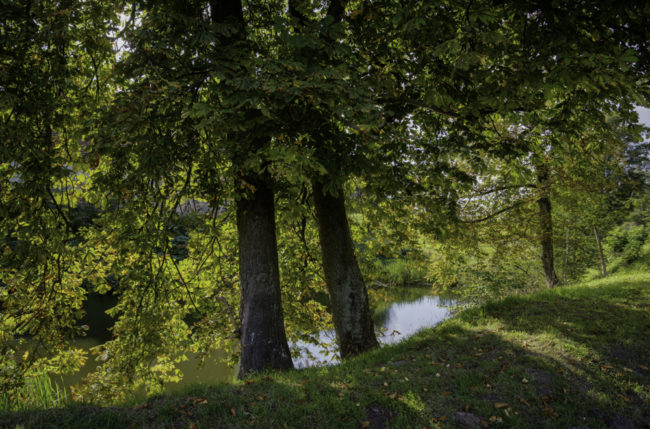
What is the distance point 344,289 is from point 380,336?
4315mm

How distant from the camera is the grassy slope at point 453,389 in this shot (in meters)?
3.41

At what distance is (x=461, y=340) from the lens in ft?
A: 18.4

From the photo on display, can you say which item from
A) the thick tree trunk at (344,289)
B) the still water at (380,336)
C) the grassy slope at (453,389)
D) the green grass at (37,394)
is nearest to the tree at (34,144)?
the green grass at (37,394)

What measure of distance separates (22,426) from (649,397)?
634 cm

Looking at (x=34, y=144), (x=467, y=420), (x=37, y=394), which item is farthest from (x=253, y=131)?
(x=37, y=394)

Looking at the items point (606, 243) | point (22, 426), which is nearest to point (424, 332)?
point (22, 426)

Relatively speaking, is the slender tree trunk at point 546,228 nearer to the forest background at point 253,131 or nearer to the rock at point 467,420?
the forest background at point 253,131

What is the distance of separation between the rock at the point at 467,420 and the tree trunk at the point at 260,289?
2467 mm

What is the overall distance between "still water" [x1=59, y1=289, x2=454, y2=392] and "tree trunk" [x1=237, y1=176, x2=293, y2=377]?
11.4 feet

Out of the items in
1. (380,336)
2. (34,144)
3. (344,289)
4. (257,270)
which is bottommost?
(380,336)

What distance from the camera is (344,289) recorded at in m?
6.21

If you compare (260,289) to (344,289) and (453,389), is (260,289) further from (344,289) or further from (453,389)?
(453,389)

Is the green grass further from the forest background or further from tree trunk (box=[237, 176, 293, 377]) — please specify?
tree trunk (box=[237, 176, 293, 377])

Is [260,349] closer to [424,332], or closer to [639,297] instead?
[424,332]
